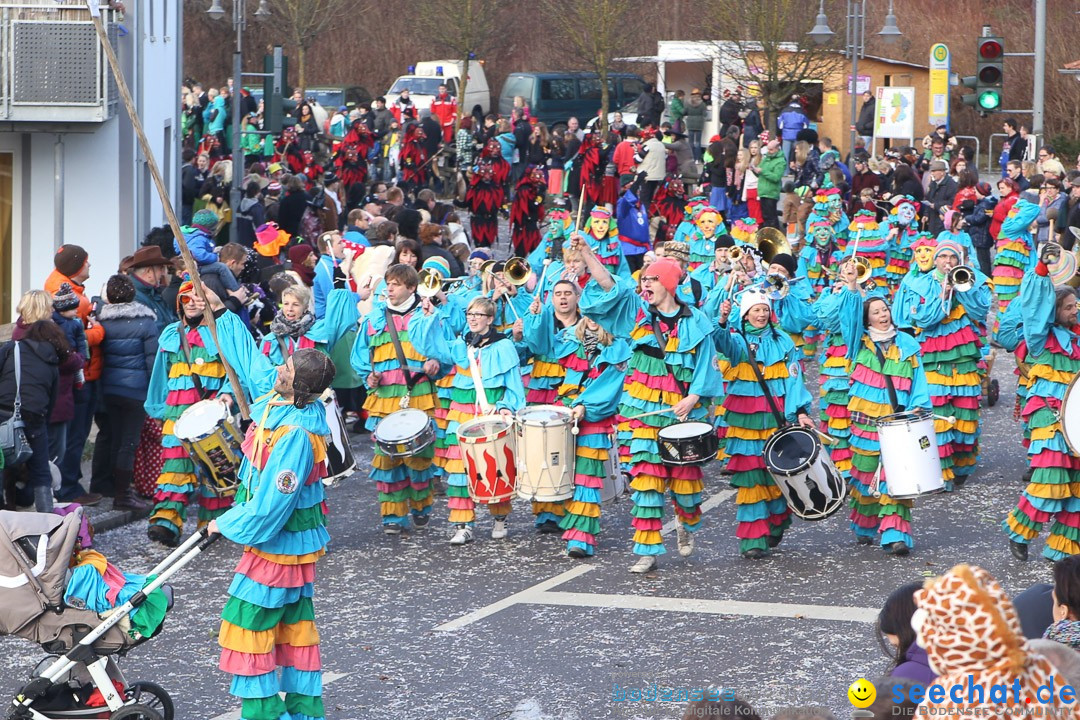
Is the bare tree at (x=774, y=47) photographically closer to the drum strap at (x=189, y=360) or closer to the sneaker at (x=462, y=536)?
the sneaker at (x=462, y=536)

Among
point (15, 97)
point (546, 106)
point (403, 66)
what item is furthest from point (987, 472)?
point (403, 66)

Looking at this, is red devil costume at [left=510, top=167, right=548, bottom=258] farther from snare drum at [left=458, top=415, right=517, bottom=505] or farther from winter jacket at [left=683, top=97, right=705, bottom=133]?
winter jacket at [left=683, top=97, right=705, bottom=133]

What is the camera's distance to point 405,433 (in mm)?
10461

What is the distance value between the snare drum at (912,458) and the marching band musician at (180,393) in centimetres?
423

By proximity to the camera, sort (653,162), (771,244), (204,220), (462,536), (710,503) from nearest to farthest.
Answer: (462,536) → (710,503) → (204,220) → (771,244) → (653,162)

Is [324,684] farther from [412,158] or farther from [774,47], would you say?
[774,47]

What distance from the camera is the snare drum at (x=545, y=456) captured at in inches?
395

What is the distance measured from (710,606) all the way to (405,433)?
2.44 m

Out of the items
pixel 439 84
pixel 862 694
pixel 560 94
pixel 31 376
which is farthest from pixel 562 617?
pixel 560 94

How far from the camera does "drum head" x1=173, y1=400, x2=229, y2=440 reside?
9.70 meters

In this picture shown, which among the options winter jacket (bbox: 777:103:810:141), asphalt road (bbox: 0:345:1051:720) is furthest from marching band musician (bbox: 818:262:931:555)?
winter jacket (bbox: 777:103:810:141)

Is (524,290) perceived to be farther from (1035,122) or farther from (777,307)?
(1035,122)

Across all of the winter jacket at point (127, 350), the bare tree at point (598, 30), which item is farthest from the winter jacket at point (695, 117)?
the winter jacket at point (127, 350)

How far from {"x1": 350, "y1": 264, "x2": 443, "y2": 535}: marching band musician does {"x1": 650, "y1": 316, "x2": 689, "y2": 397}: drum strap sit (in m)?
1.71
